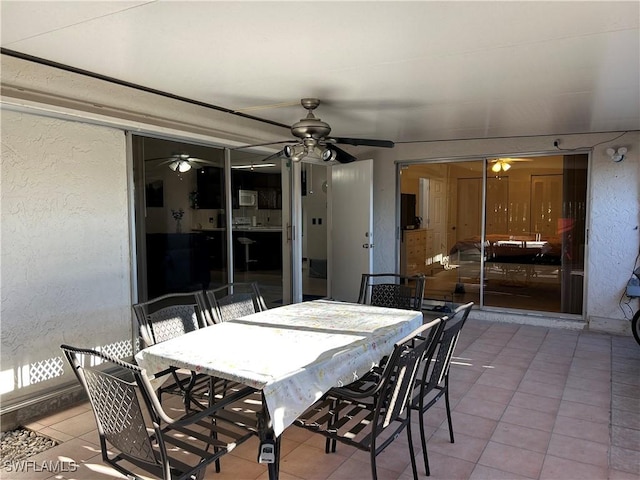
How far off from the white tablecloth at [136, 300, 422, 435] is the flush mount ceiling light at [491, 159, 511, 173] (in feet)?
11.9

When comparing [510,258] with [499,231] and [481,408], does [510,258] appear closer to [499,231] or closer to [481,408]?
[499,231]

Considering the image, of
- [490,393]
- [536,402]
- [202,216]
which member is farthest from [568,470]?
[202,216]

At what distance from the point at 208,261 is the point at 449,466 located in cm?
301

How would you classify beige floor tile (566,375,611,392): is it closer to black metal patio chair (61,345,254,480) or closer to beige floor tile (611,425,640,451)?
beige floor tile (611,425,640,451)

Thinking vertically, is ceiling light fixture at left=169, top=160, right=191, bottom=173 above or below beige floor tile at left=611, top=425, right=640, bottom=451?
above

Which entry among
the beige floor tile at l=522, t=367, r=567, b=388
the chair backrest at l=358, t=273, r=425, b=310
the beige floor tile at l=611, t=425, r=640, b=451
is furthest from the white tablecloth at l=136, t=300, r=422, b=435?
the beige floor tile at l=522, t=367, r=567, b=388

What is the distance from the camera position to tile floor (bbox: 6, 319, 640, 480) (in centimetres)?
241

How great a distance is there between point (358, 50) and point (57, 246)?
7.88 ft

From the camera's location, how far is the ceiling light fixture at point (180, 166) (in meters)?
4.14

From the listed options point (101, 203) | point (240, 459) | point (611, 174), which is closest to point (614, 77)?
point (611, 174)

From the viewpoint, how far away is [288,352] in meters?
→ 2.20

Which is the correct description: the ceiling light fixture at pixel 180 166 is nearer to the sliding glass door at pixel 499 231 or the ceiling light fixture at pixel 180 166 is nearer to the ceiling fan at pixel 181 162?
the ceiling fan at pixel 181 162

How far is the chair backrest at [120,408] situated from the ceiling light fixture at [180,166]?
8.39ft

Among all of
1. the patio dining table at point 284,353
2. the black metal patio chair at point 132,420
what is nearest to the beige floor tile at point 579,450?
the patio dining table at point 284,353
